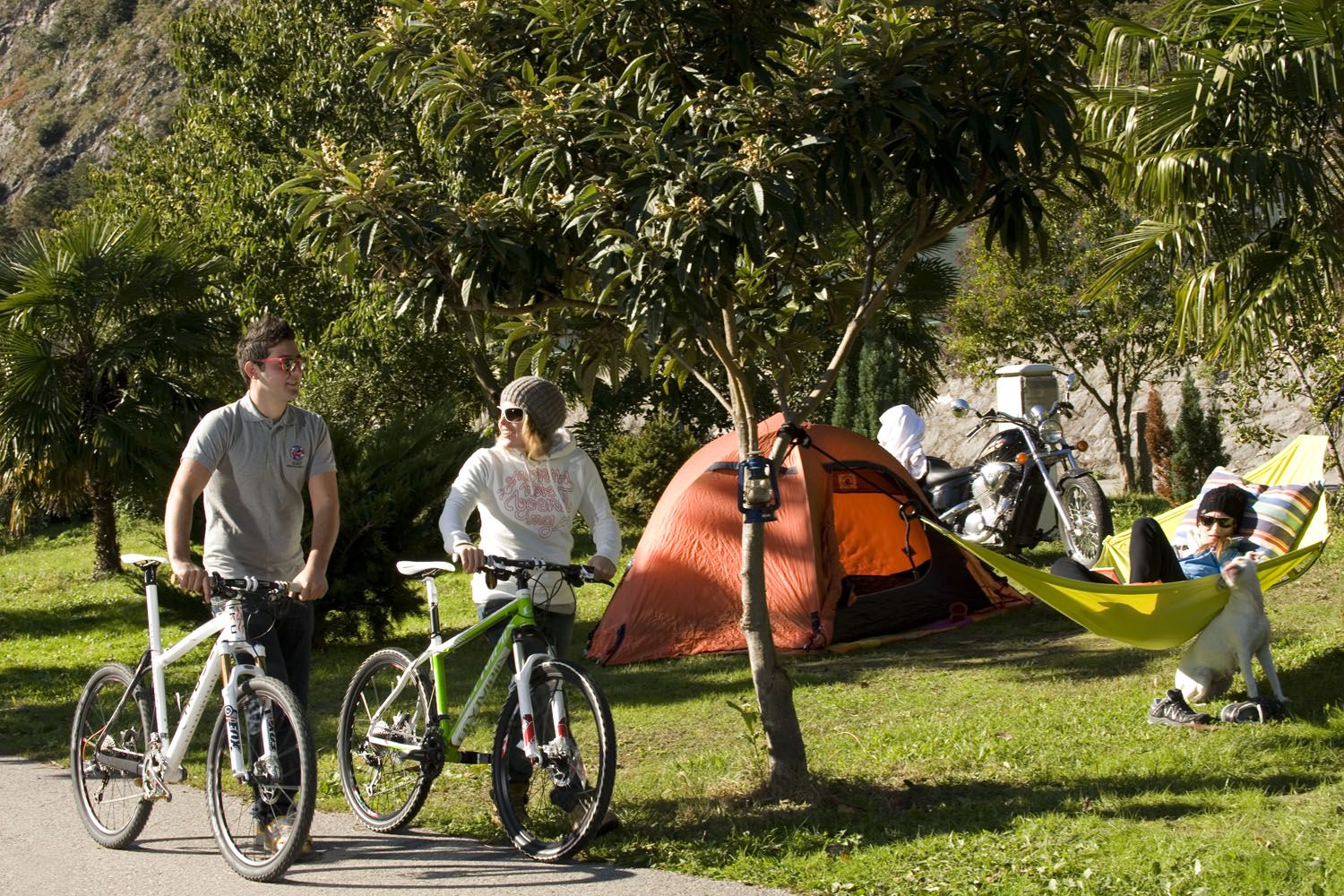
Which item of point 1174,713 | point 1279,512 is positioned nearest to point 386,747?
point 1174,713

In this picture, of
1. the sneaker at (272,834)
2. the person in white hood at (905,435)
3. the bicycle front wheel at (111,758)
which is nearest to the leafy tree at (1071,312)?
the person in white hood at (905,435)

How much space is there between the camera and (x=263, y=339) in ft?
16.6

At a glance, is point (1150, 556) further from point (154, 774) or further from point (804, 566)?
point (154, 774)

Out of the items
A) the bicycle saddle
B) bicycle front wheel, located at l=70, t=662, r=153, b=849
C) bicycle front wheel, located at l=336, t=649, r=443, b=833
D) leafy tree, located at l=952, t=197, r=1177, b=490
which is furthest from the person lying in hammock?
leafy tree, located at l=952, t=197, r=1177, b=490

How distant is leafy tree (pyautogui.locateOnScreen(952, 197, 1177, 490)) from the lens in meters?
20.6

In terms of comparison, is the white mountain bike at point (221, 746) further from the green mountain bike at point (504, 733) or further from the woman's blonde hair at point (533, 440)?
the woman's blonde hair at point (533, 440)

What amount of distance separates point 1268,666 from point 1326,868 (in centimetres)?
211

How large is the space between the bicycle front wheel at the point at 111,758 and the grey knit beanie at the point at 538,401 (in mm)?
1778

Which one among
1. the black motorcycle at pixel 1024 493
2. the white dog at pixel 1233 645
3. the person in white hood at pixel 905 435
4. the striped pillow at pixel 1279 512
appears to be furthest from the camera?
the person in white hood at pixel 905 435

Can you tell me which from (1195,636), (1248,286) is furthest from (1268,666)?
(1248,286)

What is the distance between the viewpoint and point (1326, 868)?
422 cm

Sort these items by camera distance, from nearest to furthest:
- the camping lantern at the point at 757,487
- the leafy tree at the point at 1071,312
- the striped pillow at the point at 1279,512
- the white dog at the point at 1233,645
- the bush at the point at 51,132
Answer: the camping lantern at the point at 757,487
the white dog at the point at 1233,645
the striped pillow at the point at 1279,512
the leafy tree at the point at 1071,312
the bush at the point at 51,132

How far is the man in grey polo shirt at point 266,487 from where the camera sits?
4.93 meters

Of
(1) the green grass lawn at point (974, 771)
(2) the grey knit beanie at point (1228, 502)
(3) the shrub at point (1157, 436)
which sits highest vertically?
(3) the shrub at point (1157, 436)
